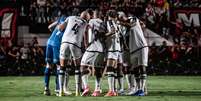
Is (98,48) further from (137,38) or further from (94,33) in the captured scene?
(137,38)

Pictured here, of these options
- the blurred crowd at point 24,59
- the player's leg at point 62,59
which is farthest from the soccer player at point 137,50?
the blurred crowd at point 24,59

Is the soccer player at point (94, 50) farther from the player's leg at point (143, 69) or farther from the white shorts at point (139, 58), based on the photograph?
the player's leg at point (143, 69)

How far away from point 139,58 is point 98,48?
1.41 meters

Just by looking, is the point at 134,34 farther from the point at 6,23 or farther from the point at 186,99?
the point at 6,23

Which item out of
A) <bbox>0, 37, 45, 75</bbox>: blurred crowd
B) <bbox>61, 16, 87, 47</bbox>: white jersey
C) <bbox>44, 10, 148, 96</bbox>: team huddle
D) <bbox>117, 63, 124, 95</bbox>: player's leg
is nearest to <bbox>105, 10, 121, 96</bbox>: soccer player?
<bbox>44, 10, 148, 96</bbox>: team huddle

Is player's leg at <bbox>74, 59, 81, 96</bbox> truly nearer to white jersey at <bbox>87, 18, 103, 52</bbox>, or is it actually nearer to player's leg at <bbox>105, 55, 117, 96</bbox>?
white jersey at <bbox>87, 18, 103, 52</bbox>

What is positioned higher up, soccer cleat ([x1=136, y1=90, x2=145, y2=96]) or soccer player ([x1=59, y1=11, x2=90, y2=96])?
soccer player ([x1=59, y1=11, x2=90, y2=96])

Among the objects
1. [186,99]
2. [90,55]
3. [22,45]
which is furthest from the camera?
[22,45]

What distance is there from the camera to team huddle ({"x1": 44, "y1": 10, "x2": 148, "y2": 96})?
17516 millimetres

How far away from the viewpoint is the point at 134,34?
18.2 m

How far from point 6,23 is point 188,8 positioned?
10263mm

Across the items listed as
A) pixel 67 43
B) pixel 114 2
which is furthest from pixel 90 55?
pixel 114 2

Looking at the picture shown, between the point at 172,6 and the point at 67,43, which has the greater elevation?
the point at 172,6

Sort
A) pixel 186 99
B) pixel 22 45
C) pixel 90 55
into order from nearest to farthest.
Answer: pixel 186 99 < pixel 90 55 < pixel 22 45
